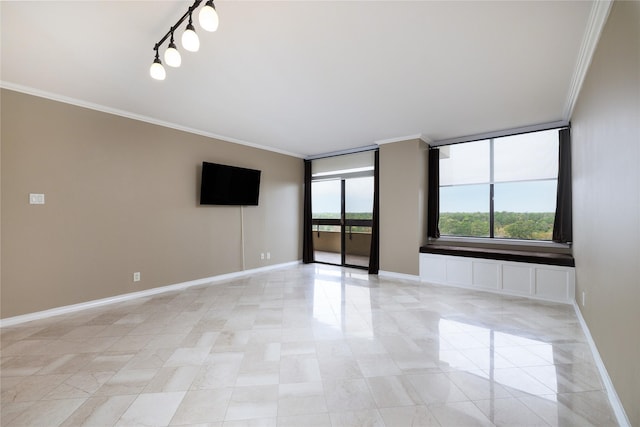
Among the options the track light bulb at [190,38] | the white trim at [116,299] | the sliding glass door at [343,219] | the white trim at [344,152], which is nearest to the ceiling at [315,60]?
the track light bulb at [190,38]

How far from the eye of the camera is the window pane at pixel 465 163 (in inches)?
193

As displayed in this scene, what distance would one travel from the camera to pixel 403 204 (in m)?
5.17

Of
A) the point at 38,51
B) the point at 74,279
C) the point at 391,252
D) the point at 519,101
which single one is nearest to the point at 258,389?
the point at 74,279

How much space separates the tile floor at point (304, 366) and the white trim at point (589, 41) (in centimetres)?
272

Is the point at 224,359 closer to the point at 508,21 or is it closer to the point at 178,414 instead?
the point at 178,414

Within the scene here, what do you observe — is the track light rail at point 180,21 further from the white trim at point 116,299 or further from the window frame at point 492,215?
the window frame at point 492,215

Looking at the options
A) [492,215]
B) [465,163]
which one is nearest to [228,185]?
[465,163]

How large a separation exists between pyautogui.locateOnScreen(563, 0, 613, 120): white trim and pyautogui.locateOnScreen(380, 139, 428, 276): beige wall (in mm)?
2261

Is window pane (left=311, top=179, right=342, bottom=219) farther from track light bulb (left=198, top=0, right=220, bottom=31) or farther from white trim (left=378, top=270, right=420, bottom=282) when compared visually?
track light bulb (left=198, top=0, right=220, bottom=31)

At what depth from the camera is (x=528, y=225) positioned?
14.7 feet

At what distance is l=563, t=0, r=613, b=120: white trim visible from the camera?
1.88 m

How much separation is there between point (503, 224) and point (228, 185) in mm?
5128

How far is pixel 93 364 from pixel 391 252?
4631 millimetres

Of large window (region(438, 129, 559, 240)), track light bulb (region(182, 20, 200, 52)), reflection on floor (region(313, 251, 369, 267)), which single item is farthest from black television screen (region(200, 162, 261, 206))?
large window (region(438, 129, 559, 240))
